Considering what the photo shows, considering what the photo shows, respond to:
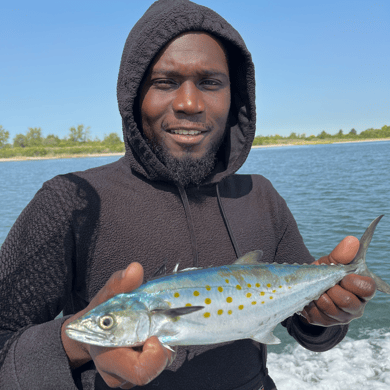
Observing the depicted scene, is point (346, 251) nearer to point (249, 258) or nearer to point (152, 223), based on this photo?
point (249, 258)

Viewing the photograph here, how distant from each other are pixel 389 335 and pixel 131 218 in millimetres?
7219

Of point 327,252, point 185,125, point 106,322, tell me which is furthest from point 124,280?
point 327,252

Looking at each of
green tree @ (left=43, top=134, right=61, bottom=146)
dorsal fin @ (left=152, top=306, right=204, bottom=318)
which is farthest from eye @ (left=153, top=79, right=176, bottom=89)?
green tree @ (left=43, top=134, right=61, bottom=146)

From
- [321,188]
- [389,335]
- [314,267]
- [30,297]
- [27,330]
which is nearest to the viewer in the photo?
[27,330]

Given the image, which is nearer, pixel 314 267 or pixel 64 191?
pixel 64 191

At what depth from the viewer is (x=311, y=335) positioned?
2416 millimetres

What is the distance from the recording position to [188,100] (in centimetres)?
224

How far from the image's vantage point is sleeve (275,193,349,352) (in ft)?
7.86

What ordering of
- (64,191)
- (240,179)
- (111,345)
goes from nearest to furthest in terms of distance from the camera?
(111,345), (64,191), (240,179)

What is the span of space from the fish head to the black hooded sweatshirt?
0.21m

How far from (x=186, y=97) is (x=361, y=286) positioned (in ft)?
4.83

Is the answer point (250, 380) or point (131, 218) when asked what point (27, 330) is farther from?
point (250, 380)

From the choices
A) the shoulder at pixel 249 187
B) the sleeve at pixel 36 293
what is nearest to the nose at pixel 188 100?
the shoulder at pixel 249 187

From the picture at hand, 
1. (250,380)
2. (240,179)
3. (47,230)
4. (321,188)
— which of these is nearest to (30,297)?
(47,230)
